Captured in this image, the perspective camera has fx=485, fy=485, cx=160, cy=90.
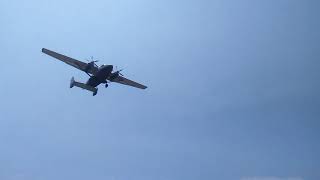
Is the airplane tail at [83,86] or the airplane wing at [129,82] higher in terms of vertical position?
the airplane wing at [129,82]

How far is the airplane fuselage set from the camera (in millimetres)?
72625

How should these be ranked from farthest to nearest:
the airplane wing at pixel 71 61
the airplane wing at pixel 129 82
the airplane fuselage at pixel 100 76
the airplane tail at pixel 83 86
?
1. the airplane wing at pixel 129 82
2. the airplane tail at pixel 83 86
3. the airplane wing at pixel 71 61
4. the airplane fuselage at pixel 100 76

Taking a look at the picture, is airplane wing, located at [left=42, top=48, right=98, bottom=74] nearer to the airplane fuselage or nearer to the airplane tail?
the airplane fuselage

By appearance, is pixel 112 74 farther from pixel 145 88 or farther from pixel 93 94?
pixel 145 88

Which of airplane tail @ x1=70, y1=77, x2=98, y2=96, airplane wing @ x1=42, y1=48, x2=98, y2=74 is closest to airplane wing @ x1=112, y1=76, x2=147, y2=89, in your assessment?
airplane tail @ x1=70, y1=77, x2=98, y2=96

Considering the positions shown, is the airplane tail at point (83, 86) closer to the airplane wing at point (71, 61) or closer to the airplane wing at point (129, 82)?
the airplane wing at point (71, 61)

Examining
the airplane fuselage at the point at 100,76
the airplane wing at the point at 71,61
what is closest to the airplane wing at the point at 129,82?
the airplane fuselage at the point at 100,76

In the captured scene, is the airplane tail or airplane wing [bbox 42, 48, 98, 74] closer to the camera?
airplane wing [bbox 42, 48, 98, 74]

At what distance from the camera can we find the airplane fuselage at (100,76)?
2859 inches

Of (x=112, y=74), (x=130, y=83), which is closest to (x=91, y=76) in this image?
(x=112, y=74)

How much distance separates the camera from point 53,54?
249 ft

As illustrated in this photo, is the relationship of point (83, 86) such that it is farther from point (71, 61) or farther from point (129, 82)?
point (129, 82)

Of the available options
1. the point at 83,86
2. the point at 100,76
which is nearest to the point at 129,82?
the point at 83,86

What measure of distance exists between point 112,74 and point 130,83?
31.9ft
